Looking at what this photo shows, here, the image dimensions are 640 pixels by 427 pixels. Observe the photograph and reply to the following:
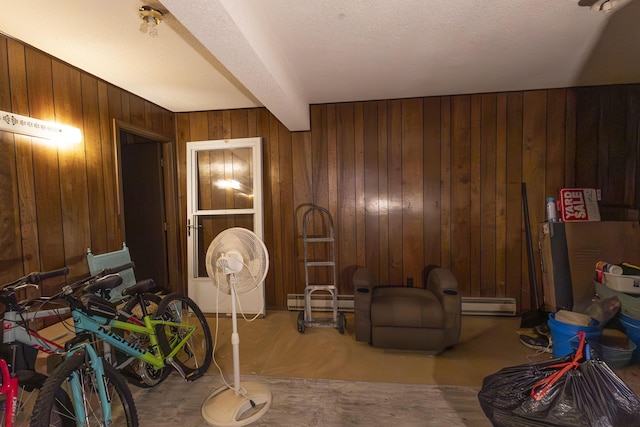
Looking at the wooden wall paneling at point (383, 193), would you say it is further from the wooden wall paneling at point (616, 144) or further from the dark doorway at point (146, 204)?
the dark doorway at point (146, 204)

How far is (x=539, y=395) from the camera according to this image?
1.16 m

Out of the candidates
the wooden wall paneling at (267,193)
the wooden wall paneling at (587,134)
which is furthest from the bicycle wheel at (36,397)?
the wooden wall paneling at (587,134)

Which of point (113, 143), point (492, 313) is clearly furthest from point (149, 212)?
point (492, 313)

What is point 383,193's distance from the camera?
9.45 ft

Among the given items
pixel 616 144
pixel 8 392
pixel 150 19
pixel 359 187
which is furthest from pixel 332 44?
pixel 616 144

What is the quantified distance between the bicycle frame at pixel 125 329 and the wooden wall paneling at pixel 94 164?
91 centimetres

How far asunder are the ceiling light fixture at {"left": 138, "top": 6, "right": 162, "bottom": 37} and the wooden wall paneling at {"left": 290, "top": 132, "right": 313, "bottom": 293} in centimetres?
155

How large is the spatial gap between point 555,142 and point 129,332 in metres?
3.92

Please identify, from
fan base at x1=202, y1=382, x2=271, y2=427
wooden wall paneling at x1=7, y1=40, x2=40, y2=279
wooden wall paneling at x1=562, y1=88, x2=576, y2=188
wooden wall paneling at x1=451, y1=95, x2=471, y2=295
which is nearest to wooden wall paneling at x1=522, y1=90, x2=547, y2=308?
wooden wall paneling at x1=562, y1=88, x2=576, y2=188

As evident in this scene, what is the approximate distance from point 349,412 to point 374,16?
228 cm

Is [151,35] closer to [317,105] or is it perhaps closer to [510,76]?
[317,105]

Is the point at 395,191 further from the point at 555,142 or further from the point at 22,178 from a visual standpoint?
the point at 22,178

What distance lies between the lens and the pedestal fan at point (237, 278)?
164 cm

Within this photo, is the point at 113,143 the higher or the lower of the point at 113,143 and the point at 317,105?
the lower
